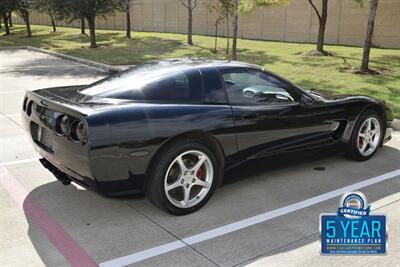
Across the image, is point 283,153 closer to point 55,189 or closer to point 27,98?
point 55,189

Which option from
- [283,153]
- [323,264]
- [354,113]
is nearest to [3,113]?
[283,153]

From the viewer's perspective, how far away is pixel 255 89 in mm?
4590

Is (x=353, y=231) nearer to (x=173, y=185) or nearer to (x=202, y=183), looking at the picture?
(x=202, y=183)

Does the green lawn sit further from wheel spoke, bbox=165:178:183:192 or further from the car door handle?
wheel spoke, bbox=165:178:183:192

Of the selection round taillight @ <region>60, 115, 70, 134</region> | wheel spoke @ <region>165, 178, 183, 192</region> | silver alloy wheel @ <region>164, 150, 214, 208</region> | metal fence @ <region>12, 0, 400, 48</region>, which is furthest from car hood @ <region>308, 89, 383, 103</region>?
metal fence @ <region>12, 0, 400, 48</region>

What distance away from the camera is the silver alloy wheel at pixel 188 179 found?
12.3ft

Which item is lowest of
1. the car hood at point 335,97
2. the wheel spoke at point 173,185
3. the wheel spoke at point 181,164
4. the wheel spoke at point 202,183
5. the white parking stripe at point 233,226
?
the white parking stripe at point 233,226

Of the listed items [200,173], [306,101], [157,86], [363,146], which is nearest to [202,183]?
[200,173]

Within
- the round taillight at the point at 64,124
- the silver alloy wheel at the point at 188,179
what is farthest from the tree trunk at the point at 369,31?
the round taillight at the point at 64,124

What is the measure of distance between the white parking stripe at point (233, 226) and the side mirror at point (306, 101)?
99 cm

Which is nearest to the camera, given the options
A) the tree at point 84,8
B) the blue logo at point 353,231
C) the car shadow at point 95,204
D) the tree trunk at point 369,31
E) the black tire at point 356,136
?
the blue logo at point 353,231

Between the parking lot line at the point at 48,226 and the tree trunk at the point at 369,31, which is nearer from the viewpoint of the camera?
the parking lot line at the point at 48,226

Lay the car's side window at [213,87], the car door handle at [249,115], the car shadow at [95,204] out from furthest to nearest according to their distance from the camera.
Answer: the car door handle at [249,115] < the car's side window at [213,87] < the car shadow at [95,204]

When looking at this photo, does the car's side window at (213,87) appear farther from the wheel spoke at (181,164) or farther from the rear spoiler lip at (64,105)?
the rear spoiler lip at (64,105)
